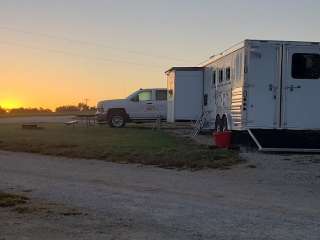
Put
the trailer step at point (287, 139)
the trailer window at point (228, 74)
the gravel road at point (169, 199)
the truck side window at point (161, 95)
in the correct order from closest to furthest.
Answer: the gravel road at point (169, 199), the trailer step at point (287, 139), the trailer window at point (228, 74), the truck side window at point (161, 95)

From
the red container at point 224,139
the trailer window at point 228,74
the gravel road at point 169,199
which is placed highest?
the trailer window at point 228,74

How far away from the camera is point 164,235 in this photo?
23.1 ft

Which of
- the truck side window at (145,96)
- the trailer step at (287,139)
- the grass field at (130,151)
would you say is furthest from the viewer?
the truck side window at (145,96)

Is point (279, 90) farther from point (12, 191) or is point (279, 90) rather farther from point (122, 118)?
point (122, 118)

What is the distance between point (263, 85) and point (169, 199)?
760cm

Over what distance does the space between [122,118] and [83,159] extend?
14.7m

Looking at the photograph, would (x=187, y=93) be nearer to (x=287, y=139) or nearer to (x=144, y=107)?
(x=144, y=107)

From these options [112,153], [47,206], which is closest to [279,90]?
[112,153]

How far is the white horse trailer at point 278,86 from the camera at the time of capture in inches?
642

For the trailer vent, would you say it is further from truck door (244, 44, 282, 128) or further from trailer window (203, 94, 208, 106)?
trailer window (203, 94, 208, 106)

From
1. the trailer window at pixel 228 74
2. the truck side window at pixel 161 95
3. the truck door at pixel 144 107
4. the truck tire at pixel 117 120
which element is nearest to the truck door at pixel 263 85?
the trailer window at pixel 228 74

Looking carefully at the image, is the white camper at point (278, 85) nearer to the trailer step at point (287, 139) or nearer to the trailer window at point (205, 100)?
the trailer step at point (287, 139)

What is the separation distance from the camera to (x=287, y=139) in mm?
16688

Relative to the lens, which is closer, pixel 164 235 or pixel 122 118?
pixel 164 235
